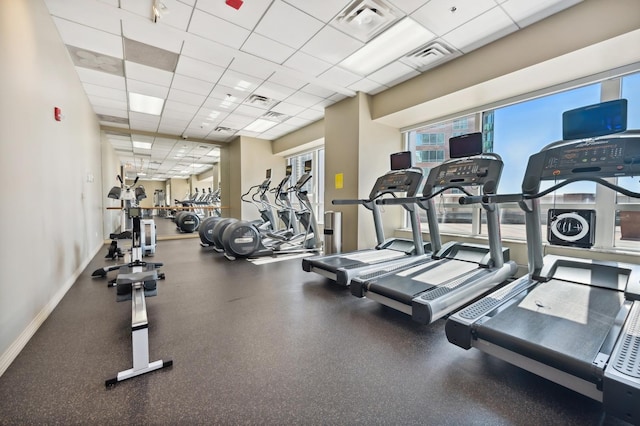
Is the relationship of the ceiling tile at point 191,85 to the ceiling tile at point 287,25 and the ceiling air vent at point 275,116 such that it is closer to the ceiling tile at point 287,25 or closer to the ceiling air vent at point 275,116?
the ceiling air vent at point 275,116

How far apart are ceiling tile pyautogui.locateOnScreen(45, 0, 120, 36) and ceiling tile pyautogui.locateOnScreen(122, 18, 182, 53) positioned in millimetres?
Result: 110

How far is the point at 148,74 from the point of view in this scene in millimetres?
4340

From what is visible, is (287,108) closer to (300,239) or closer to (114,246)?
(300,239)

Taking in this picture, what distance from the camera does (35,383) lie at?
164 cm

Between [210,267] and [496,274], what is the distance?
4.00 meters

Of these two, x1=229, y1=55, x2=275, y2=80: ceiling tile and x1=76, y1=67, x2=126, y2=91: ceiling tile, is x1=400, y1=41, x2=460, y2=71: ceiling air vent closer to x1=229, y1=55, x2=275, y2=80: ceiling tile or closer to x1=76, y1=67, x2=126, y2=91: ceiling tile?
x1=229, y1=55, x2=275, y2=80: ceiling tile

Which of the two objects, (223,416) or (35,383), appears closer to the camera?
(223,416)

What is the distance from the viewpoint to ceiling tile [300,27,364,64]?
10.9ft

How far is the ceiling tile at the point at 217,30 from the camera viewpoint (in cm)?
304

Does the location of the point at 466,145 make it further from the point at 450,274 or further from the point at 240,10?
the point at 240,10

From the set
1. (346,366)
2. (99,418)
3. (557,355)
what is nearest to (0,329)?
(99,418)

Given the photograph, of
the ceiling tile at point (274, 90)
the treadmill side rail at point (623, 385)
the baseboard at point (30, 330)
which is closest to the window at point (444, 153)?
the ceiling tile at point (274, 90)

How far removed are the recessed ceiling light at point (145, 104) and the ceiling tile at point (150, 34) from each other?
6.67 ft

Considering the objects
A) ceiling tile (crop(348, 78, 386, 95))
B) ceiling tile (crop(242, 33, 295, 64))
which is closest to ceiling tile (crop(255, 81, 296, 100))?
ceiling tile (crop(242, 33, 295, 64))
